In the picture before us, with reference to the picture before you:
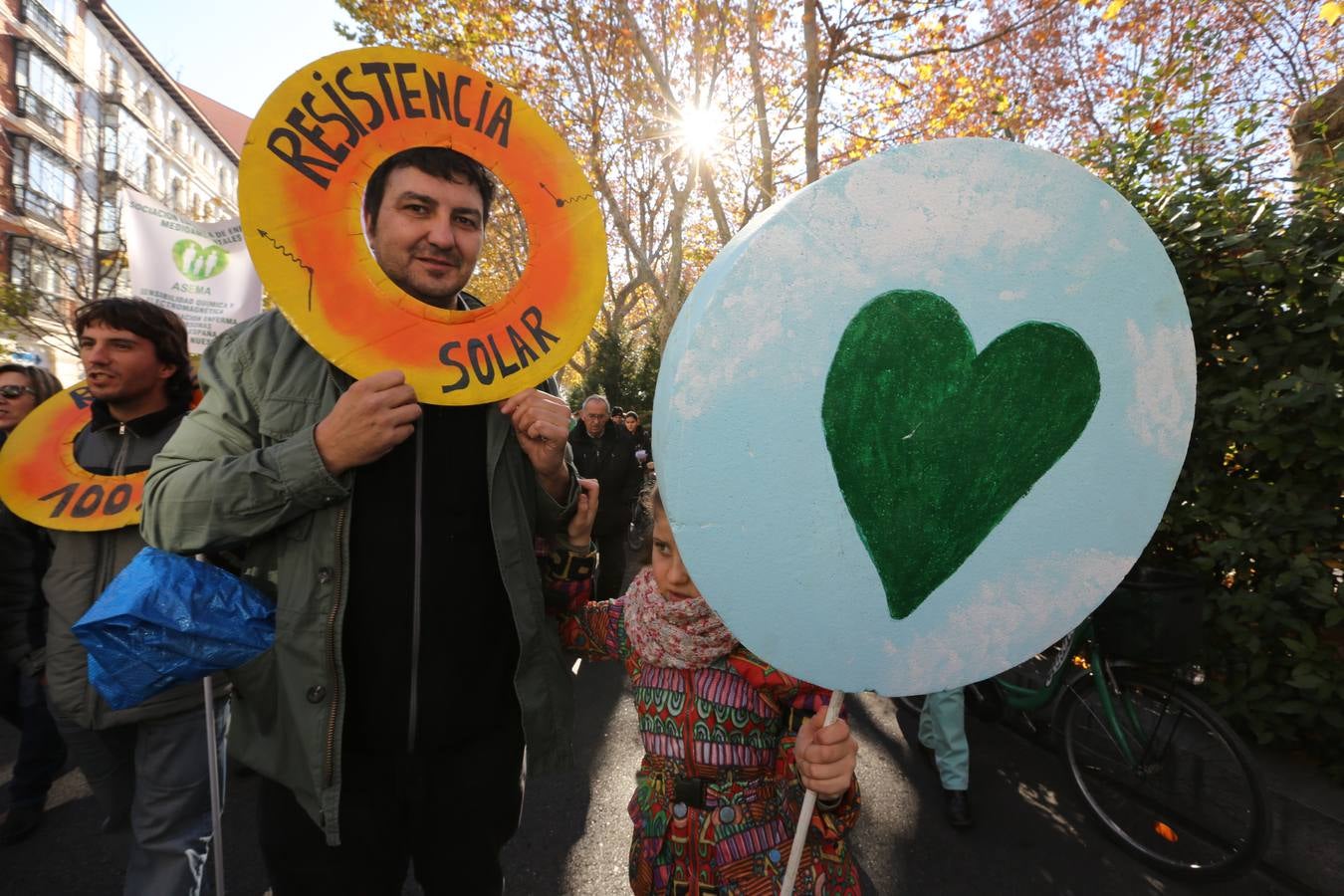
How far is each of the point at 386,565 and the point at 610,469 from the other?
4.38 meters

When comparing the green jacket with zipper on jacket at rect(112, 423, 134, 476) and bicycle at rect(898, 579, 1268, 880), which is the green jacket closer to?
zipper on jacket at rect(112, 423, 134, 476)

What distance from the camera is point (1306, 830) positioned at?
246cm

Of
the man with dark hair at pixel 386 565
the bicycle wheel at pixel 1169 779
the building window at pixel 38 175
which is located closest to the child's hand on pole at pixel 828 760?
the man with dark hair at pixel 386 565

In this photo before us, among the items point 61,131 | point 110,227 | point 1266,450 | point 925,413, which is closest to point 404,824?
point 925,413

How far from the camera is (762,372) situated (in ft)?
2.34

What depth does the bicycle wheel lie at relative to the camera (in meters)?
2.34

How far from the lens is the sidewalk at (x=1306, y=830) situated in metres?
2.30

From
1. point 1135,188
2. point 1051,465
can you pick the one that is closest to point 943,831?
point 1051,465

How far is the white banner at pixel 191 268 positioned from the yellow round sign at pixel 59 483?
2.84m

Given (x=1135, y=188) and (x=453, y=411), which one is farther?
(x=1135, y=188)

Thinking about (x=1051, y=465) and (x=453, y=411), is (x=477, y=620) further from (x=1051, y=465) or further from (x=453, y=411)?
(x=1051, y=465)

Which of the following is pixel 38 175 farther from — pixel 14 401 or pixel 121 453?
pixel 121 453

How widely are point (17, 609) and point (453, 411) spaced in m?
2.75

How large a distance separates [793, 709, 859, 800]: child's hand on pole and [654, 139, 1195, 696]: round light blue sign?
0.58 feet
